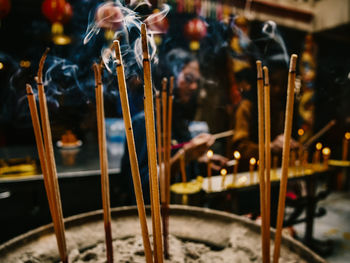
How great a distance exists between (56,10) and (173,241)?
3.59m

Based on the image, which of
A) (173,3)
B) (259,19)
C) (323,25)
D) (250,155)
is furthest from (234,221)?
(323,25)

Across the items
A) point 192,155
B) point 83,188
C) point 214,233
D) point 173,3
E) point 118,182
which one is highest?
point 173,3

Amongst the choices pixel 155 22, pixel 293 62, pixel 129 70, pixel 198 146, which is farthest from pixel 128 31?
pixel 198 146

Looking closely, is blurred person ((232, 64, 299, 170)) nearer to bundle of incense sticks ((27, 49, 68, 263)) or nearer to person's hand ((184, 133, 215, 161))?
person's hand ((184, 133, 215, 161))

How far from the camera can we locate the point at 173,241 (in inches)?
56.9

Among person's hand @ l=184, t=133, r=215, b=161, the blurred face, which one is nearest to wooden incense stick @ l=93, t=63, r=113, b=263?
person's hand @ l=184, t=133, r=215, b=161

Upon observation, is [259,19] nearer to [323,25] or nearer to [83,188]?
[323,25]

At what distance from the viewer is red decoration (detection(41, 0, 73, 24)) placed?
3463mm

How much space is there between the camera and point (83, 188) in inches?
185

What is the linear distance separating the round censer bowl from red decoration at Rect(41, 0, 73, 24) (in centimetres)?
324

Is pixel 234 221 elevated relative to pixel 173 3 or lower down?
lower down

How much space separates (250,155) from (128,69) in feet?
10.3

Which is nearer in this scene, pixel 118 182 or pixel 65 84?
pixel 65 84

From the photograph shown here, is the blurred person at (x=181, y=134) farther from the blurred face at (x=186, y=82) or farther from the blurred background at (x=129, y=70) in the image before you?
the blurred background at (x=129, y=70)
